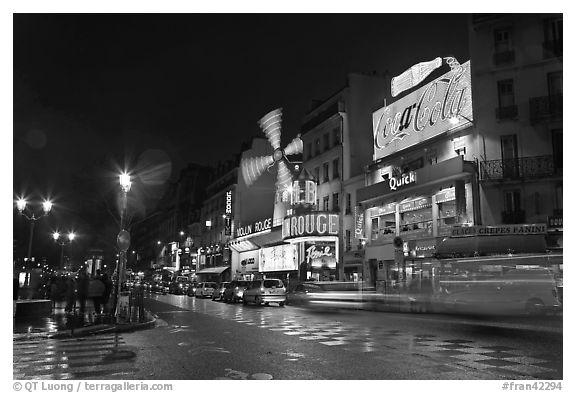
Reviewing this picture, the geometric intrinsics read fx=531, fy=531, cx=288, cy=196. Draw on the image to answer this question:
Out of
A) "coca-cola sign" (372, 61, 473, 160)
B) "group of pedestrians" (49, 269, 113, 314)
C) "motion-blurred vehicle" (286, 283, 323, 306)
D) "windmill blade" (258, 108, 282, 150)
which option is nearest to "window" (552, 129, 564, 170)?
"coca-cola sign" (372, 61, 473, 160)

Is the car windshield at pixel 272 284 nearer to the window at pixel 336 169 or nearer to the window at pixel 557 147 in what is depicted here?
the window at pixel 336 169

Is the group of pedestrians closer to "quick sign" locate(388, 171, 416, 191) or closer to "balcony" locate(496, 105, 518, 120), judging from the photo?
"quick sign" locate(388, 171, 416, 191)

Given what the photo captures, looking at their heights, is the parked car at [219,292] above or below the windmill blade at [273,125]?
below

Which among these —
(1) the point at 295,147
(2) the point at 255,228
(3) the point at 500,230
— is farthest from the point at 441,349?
(2) the point at 255,228

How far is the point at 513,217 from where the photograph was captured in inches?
998

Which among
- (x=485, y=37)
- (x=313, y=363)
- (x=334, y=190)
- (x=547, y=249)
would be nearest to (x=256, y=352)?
(x=313, y=363)

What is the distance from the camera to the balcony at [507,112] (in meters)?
26.3

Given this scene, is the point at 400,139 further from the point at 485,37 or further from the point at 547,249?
the point at 547,249

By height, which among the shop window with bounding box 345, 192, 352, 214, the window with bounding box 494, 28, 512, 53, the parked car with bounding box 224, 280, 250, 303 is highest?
the window with bounding box 494, 28, 512, 53

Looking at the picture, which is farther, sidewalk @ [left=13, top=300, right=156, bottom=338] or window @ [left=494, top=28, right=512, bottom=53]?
window @ [left=494, top=28, right=512, bottom=53]

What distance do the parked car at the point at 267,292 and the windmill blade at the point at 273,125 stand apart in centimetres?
2183

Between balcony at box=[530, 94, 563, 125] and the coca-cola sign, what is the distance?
2912mm

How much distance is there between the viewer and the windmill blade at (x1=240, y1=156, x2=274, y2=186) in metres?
54.1

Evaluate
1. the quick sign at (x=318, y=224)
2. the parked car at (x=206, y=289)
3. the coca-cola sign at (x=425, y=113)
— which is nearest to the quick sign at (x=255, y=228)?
the parked car at (x=206, y=289)
